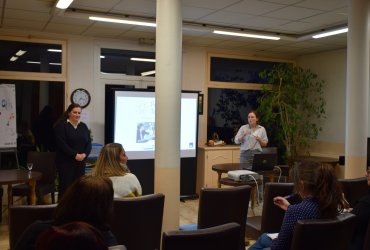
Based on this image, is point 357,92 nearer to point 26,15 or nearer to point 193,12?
point 193,12

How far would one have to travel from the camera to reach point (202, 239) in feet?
6.07

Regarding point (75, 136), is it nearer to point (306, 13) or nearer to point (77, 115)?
point (77, 115)

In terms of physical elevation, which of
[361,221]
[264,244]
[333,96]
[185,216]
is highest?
[333,96]

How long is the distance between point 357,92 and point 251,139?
5.82 ft

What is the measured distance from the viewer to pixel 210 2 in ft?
15.9

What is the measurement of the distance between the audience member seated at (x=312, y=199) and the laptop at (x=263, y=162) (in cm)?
276

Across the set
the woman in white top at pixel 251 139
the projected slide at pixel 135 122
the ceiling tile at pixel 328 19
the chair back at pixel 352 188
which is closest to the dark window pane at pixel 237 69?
the projected slide at pixel 135 122

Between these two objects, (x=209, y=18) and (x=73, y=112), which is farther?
(x=209, y=18)

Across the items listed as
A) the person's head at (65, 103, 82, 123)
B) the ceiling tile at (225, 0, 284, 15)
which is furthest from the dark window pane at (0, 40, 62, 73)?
the ceiling tile at (225, 0, 284, 15)

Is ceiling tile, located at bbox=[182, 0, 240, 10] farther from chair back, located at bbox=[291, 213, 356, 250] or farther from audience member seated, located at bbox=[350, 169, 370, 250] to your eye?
chair back, located at bbox=[291, 213, 356, 250]

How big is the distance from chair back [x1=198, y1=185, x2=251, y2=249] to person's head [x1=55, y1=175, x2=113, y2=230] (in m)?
1.41

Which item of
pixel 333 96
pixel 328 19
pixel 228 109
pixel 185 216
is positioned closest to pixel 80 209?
pixel 185 216

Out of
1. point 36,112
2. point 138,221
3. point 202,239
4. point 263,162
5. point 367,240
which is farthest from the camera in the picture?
point 36,112

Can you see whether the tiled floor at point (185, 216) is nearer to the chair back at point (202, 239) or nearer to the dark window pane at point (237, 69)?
the dark window pane at point (237, 69)
